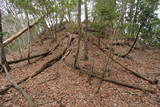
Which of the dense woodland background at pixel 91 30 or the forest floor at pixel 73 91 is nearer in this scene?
the forest floor at pixel 73 91

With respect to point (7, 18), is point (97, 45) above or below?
below

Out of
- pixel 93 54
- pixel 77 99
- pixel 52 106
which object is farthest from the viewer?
pixel 93 54

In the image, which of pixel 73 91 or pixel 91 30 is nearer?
Answer: pixel 73 91

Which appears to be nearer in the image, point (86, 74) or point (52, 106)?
point (52, 106)

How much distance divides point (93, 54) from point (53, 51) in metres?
3.18

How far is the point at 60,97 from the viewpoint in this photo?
4617 mm

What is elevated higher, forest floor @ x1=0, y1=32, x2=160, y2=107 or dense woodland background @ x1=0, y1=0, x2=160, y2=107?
dense woodland background @ x1=0, y1=0, x2=160, y2=107

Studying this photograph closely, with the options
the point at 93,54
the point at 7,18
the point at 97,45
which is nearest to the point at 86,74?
the point at 93,54

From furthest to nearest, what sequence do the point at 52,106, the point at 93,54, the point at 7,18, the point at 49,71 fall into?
1. the point at 7,18
2. the point at 93,54
3. the point at 49,71
4. the point at 52,106

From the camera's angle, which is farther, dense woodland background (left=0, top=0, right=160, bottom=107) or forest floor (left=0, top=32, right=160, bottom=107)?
dense woodland background (left=0, top=0, right=160, bottom=107)

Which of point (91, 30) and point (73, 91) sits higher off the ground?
point (91, 30)

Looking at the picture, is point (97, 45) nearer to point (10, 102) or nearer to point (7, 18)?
point (10, 102)

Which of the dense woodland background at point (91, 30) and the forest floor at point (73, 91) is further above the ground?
the dense woodland background at point (91, 30)

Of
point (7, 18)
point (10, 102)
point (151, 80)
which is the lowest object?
point (151, 80)
